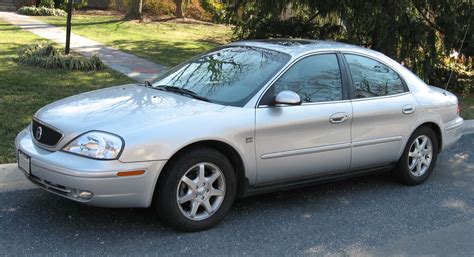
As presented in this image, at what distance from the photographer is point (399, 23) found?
35.2ft

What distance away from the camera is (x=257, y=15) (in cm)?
1308

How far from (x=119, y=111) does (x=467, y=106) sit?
8030mm

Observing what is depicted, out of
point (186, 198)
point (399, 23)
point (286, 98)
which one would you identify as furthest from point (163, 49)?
point (186, 198)

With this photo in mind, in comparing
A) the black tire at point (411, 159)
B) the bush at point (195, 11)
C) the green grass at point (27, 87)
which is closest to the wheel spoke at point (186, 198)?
the green grass at point (27, 87)

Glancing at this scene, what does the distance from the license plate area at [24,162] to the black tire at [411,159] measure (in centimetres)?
352

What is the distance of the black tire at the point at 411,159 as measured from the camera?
18.5ft

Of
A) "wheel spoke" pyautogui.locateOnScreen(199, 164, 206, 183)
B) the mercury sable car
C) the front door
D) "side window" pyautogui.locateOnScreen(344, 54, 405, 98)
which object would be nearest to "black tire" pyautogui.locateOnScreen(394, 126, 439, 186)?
the mercury sable car

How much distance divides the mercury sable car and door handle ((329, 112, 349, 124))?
0.04ft

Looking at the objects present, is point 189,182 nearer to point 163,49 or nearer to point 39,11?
point 163,49

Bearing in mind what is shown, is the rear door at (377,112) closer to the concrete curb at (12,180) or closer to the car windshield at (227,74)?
the car windshield at (227,74)

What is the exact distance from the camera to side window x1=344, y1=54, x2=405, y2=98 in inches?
209

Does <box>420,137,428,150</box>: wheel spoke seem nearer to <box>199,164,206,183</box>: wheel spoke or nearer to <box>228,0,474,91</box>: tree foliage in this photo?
<box>199,164,206,183</box>: wheel spoke

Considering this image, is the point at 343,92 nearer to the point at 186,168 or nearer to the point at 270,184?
the point at 270,184

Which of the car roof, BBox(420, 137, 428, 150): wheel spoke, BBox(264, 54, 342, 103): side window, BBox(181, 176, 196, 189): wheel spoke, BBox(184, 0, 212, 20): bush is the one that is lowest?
BBox(181, 176, 196, 189): wheel spoke
